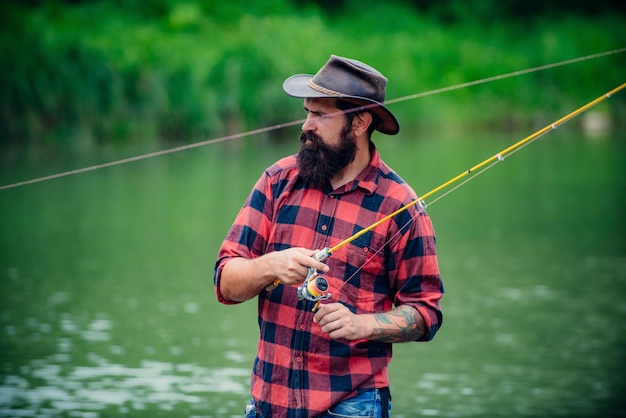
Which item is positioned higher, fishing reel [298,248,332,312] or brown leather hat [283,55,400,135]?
brown leather hat [283,55,400,135]

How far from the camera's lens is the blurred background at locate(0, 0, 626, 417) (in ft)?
22.7

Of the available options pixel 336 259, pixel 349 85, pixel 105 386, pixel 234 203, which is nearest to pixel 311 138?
pixel 349 85

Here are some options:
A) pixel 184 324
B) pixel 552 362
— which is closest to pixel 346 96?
pixel 552 362

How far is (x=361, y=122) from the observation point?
2.96m

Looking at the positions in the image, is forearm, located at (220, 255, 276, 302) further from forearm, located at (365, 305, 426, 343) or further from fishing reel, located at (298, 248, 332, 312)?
forearm, located at (365, 305, 426, 343)

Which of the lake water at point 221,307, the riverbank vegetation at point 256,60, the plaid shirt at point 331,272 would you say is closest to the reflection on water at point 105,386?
the lake water at point 221,307

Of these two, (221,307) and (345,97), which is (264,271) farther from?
(221,307)

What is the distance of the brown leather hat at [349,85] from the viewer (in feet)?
9.46

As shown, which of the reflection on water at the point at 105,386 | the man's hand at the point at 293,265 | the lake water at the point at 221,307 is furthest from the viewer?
the lake water at the point at 221,307

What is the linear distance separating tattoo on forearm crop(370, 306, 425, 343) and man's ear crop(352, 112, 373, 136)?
48cm

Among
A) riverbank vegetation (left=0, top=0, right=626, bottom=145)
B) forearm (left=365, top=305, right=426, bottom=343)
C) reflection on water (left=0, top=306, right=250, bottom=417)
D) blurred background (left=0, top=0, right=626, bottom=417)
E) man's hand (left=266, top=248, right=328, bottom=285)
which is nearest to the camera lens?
man's hand (left=266, top=248, right=328, bottom=285)

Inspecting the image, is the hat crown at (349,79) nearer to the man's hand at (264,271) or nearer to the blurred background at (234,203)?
the man's hand at (264,271)

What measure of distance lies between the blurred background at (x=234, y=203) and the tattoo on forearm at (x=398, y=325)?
4.78 ft

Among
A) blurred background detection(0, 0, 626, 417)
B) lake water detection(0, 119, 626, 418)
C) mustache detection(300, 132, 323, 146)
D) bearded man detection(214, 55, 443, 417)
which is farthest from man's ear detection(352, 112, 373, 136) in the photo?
lake water detection(0, 119, 626, 418)
